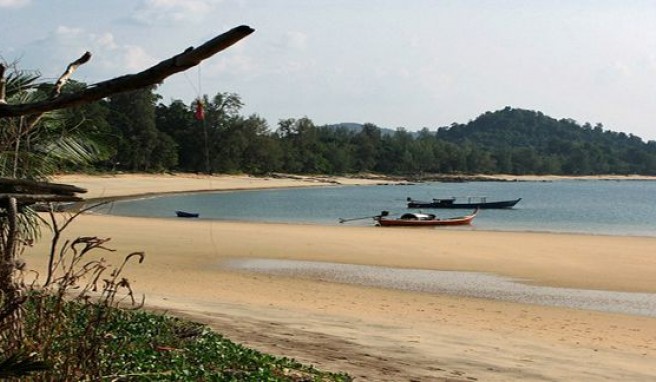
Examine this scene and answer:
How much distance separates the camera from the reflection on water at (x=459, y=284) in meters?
14.9

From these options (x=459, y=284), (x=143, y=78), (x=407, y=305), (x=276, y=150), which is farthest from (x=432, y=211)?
(x=143, y=78)

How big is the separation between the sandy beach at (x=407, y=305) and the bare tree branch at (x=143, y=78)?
16.8ft

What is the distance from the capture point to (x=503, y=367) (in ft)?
26.7

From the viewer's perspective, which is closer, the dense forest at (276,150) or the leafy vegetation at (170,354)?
the leafy vegetation at (170,354)

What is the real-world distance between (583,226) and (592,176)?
134654mm

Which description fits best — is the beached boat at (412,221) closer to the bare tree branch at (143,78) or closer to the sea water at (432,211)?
the sea water at (432,211)

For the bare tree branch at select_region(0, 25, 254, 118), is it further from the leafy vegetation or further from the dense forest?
the dense forest

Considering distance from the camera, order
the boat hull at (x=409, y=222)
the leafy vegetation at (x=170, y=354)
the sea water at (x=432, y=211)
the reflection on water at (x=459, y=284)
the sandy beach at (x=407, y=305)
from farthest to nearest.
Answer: the boat hull at (x=409, y=222) → the sea water at (x=432, y=211) → the reflection on water at (x=459, y=284) → the sandy beach at (x=407, y=305) → the leafy vegetation at (x=170, y=354)

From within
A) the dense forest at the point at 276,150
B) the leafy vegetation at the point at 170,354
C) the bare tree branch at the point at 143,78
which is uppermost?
the dense forest at the point at 276,150

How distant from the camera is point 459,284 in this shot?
16906mm

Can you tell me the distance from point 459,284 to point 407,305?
3.58 metres

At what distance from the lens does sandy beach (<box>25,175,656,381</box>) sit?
27.3ft

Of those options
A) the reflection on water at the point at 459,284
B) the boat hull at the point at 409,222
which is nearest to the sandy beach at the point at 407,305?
the reflection on water at the point at 459,284

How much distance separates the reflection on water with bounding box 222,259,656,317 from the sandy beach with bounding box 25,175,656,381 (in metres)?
0.62
